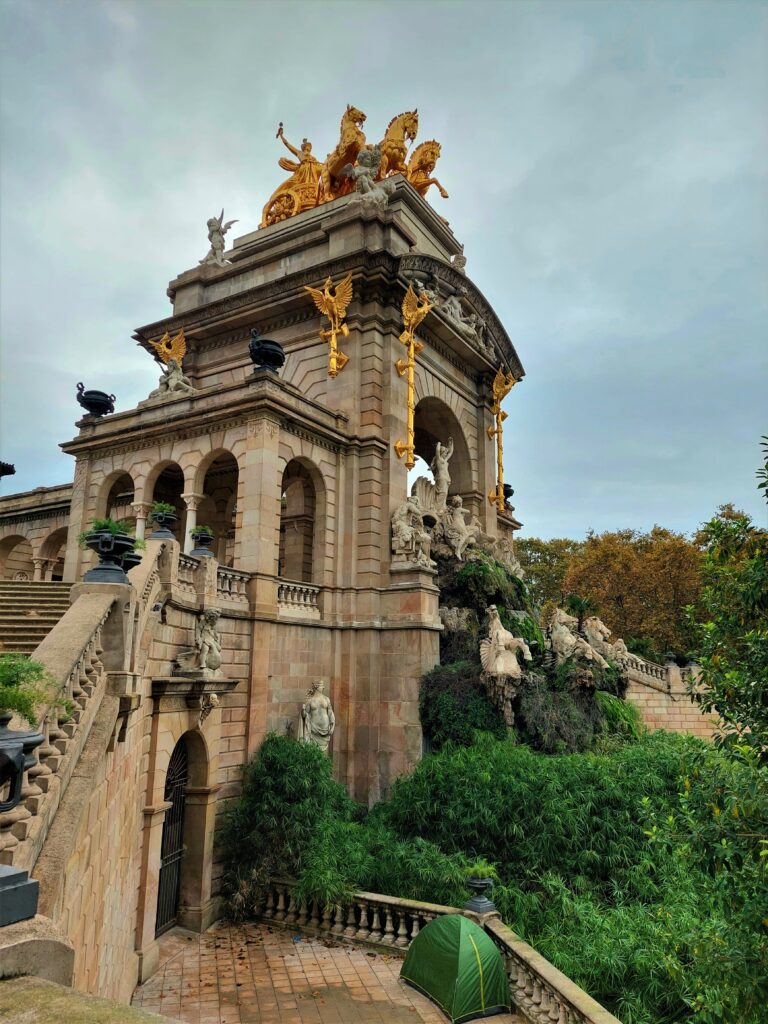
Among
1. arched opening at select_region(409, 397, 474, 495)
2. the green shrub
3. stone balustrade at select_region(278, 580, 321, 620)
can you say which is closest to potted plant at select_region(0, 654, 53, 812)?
stone balustrade at select_region(278, 580, 321, 620)

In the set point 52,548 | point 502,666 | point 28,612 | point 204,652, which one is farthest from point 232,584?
point 52,548

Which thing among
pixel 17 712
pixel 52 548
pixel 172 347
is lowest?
pixel 17 712

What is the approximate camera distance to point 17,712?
16.4 ft

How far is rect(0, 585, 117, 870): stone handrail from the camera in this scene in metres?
4.84

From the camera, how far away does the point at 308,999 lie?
11094 mm

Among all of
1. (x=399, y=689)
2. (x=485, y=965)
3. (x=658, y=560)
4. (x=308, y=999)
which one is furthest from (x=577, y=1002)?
(x=658, y=560)

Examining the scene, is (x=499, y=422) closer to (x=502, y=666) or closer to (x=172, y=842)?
(x=502, y=666)

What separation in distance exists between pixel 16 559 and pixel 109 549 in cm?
2209

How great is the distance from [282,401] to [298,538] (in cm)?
741

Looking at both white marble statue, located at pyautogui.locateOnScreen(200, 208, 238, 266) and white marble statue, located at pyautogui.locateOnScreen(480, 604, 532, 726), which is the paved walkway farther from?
white marble statue, located at pyautogui.locateOnScreen(200, 208, 238, 266)

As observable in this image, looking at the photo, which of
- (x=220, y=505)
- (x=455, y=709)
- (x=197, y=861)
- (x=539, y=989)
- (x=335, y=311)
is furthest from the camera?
(x=220, y=505)

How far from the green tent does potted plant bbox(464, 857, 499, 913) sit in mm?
982

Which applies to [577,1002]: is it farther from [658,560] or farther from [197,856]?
[658,560]

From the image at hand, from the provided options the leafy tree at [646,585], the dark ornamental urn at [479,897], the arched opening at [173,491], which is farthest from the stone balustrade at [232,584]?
the leafy tree at [646,585]
